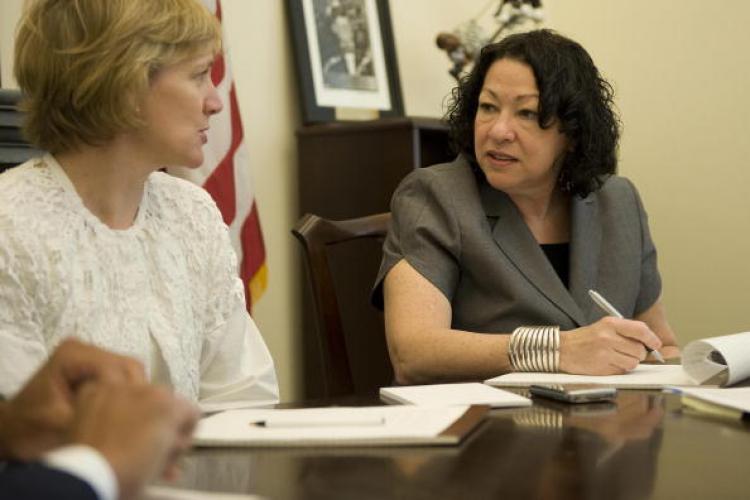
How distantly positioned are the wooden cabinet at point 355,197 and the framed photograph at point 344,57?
10 centimetres

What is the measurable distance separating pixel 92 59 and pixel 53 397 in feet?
2.84

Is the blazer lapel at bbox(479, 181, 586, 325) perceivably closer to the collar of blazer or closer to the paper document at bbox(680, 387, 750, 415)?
the collar of blazer

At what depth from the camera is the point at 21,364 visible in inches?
61.2

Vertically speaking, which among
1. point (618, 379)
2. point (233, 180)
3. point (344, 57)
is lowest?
point (618, 379)

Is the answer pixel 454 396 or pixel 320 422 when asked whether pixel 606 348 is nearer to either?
pixel 454 396

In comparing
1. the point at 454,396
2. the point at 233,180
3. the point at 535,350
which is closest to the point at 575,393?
the point at 454,396

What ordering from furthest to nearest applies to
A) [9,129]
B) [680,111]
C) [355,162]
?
[680,111] → [355,162] → [9,129]

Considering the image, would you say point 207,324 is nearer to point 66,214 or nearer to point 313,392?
point 66,214

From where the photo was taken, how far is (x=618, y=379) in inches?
73.0

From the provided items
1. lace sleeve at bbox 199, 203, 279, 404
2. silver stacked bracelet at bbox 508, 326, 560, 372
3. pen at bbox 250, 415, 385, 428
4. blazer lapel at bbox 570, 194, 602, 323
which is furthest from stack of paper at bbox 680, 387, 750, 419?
blazer lapel at bbox 570, 194, 602, 323

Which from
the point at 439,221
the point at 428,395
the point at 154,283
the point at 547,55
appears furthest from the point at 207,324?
the point at 547,55

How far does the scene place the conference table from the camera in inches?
42.8

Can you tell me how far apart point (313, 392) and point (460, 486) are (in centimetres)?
267

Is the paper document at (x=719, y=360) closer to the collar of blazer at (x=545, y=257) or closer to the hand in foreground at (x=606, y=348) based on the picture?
the hand in foreground at (x=606, y=348)
